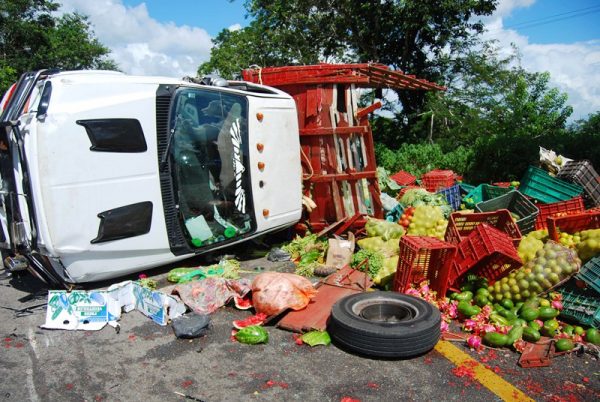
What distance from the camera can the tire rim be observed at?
15.0 ft

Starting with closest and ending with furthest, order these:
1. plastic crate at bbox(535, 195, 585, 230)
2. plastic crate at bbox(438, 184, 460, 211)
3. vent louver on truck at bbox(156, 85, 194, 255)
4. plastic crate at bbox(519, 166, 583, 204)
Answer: vent louver on truck at bbox(156, 85, 194, 255), plastic crate at bbox(535, 195, 585, 230), plastic crate at bbox(519, 166, 583, 204), plastic crate at bbox(438, 184, 460, 211)

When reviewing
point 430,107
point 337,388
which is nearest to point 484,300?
point 337,388

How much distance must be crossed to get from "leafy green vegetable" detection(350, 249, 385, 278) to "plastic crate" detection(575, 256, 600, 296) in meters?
2.08

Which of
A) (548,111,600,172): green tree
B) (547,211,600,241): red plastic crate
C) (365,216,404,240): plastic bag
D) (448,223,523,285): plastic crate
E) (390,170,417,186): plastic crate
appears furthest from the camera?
(390,170,417,186): plastic crate

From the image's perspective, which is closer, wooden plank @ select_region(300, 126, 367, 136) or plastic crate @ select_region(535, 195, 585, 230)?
plastic crate @ select_region(535, 195, 585, 230)

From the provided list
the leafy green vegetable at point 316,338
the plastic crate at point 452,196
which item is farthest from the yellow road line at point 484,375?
the plastic crate at point 452,196

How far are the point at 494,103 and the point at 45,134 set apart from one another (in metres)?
13.7

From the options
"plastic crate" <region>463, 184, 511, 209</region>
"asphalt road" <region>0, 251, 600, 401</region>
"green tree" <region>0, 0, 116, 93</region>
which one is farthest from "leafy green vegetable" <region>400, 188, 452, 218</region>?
"green tree" <region>0, 0, 116, 93</region>

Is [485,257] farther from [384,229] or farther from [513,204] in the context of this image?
[513,204]

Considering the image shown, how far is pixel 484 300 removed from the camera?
4.92 meters

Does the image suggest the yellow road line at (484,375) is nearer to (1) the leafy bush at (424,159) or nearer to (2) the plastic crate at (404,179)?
(2) the plastic crate at (404,179)

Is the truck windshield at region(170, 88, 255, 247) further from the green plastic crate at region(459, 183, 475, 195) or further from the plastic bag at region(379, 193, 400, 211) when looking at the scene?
the green plastic crate at region(459, 183, 475, 195)

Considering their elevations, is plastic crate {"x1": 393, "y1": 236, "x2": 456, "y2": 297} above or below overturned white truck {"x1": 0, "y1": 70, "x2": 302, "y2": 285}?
below

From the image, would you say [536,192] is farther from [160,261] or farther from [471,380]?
[160,261]
